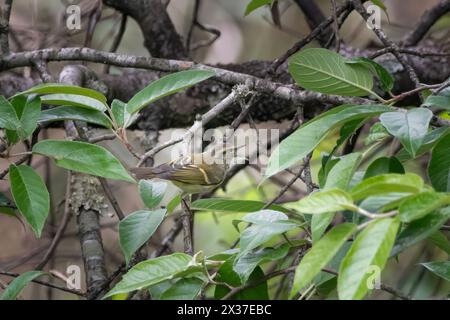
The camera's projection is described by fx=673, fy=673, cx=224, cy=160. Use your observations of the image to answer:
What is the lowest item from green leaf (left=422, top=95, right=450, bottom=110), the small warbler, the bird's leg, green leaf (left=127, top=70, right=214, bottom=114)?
the bird's leg

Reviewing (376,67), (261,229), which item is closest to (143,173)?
(261,229)

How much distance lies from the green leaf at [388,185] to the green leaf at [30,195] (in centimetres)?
71

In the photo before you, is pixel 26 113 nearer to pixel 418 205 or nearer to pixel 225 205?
pixel 225 205

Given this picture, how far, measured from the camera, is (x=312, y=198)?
0.99 m

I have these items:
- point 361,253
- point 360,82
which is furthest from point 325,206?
point 360,82

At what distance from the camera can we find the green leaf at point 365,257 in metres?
0.95

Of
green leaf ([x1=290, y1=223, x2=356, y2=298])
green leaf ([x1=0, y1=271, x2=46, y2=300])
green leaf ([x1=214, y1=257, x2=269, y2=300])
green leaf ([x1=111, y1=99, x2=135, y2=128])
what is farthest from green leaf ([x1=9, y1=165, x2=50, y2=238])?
green leaf ([x1=290, y1=223, x2=356, y2=298])

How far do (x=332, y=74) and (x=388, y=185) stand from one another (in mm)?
596

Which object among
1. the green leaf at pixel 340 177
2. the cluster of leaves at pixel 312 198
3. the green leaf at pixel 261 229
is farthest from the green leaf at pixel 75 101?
the green leaf at pixel 340 177

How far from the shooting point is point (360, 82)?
151 cm

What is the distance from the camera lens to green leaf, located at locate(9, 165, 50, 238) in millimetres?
1393

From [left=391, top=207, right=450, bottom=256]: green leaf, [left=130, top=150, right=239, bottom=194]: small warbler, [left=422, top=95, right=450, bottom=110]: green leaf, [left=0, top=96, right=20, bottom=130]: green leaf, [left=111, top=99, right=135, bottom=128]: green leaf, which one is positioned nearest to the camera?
[left=391, top=207, right=450, bottom=256]: green leaf

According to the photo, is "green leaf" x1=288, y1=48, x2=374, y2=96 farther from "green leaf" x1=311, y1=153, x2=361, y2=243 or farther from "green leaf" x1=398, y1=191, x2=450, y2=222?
"green leaf" x1=398, y1=191, x2=450, y2=222

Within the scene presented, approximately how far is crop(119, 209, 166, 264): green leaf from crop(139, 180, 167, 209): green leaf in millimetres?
28
